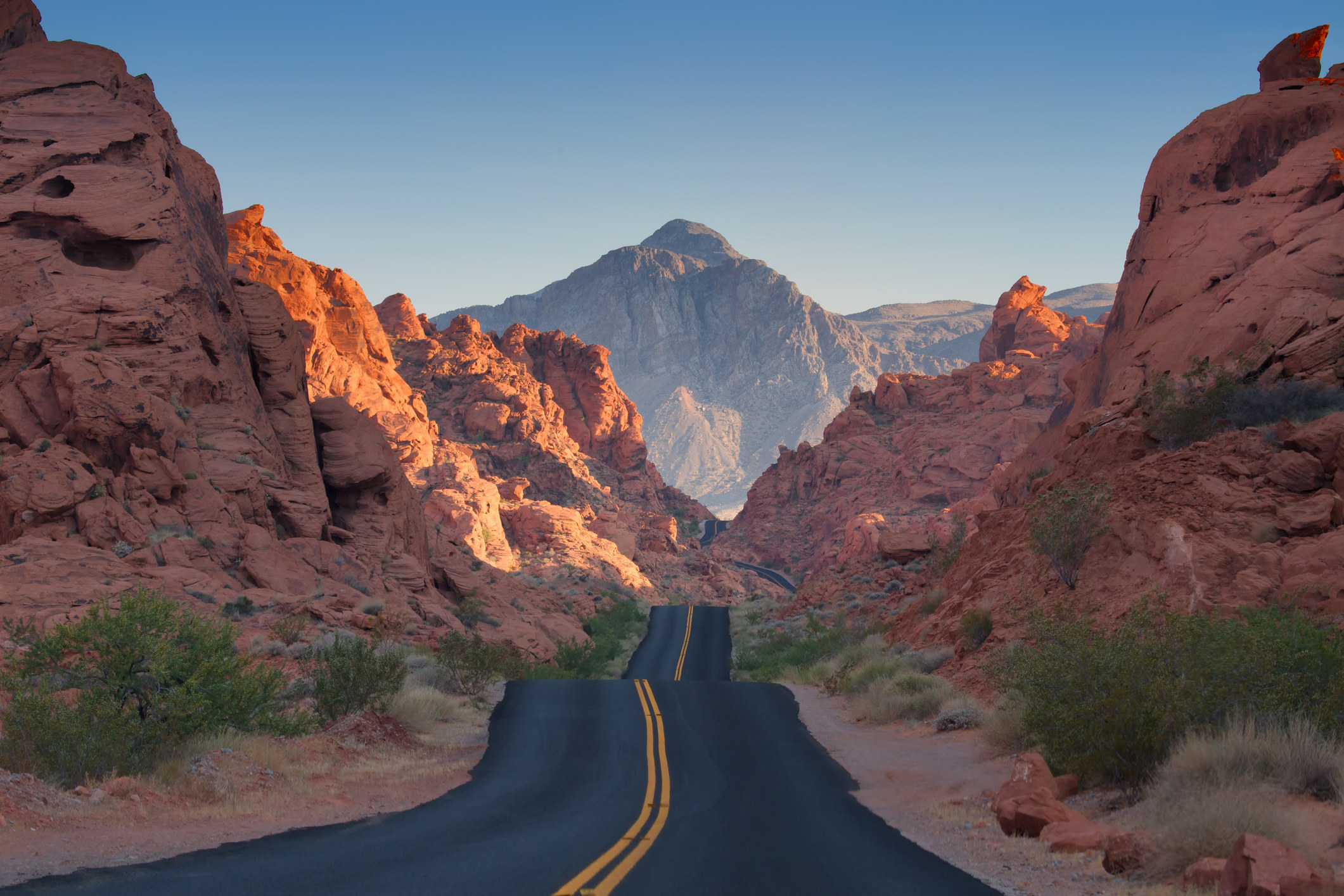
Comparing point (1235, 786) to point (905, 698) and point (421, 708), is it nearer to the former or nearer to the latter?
point (905, 698)

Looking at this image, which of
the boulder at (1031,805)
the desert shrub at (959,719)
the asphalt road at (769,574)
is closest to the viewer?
the boulder at (1031,805)

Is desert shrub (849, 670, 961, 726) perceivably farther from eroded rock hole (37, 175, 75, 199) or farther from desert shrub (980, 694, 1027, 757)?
eroded rock hole (37, 175, 75, 199)

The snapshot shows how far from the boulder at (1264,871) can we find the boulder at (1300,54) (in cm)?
3015

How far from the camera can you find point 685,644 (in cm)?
4434

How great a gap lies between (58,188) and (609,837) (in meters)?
24.6

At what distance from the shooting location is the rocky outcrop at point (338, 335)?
5241 cm

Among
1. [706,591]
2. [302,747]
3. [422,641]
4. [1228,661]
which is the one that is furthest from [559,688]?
[706,591]

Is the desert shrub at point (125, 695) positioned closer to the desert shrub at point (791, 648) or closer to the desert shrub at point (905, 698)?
the desert shrub at point (905, 698)

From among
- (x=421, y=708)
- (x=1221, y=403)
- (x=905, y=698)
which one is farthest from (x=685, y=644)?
(x=1221, y=403)

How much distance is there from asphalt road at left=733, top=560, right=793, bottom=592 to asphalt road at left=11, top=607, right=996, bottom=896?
62.2 metres

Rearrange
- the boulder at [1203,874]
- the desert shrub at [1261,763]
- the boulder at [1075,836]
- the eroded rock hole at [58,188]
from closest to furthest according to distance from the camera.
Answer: the boulder at [1203,874], the boulder at [1075,836], the desert shrub at [1261,763], the eroded rock hole at [58,188]

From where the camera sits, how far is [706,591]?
71312 millimetres

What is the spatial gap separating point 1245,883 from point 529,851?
18.5 ft

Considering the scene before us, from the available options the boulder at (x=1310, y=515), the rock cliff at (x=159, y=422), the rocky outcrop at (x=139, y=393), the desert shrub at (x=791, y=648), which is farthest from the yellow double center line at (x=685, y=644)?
the boulder at (x=1310, y=515)
